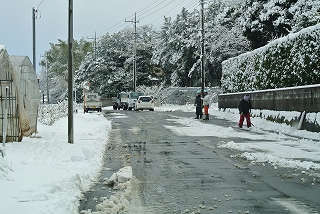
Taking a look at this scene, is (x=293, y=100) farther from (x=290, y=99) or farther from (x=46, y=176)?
(x=46, y=176)

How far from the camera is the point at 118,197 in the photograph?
6.67 meters

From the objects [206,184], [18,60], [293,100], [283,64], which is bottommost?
[206,184]

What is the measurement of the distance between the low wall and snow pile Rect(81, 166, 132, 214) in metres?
10.3

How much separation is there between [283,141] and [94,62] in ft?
172

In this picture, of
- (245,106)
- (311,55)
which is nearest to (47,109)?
(245,106)

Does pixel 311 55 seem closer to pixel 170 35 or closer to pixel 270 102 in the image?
pixel 270 102

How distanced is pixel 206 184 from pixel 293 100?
1202cm

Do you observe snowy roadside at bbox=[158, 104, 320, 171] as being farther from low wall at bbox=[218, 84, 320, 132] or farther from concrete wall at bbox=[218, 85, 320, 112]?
concrete wall at bbox=[218, 85, 320, 112]

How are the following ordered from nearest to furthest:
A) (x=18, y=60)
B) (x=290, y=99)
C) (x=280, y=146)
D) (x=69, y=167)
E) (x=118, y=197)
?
(x=118, y=197) → (x=69, y=167) → (x=280, y=146) → (x=18, y=60) → (x=290, y=99)

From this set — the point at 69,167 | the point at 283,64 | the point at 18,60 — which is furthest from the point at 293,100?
the point at 69,167

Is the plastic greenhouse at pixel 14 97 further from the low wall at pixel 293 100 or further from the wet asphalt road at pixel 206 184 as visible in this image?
the low wall at pixel 293 100

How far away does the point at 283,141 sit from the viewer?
1489 cm

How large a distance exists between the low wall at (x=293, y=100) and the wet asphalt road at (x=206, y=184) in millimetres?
5795

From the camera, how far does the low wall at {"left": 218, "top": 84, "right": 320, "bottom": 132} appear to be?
1634cm
